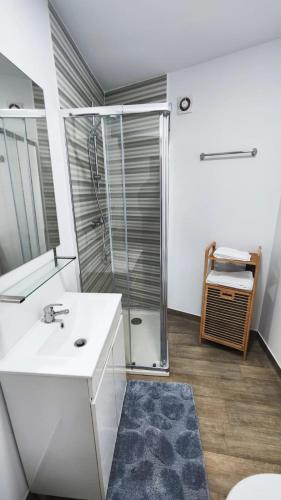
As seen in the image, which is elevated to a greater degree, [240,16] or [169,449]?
[240,16]

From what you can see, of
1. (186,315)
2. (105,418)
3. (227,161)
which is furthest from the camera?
(186,315)

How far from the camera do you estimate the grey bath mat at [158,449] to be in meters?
1.15

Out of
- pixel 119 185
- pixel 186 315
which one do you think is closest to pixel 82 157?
pixel 119 185

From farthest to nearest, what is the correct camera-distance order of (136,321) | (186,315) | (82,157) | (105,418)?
(186,315) → (136,321) → (82,157) → (105,418)

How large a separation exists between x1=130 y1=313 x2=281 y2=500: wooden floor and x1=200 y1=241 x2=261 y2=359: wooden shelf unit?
5.9 inches

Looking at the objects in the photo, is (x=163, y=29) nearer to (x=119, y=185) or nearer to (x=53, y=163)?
(x=119, y=185)

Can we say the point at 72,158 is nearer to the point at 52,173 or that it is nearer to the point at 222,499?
the point at 52,173

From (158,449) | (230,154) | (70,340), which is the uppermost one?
(230,154)

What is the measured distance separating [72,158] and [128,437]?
1.91 m

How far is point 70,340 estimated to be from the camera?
45.6 inches

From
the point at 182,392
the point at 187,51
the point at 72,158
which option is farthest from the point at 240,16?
the point at 182,392

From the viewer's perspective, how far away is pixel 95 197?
6.44ft

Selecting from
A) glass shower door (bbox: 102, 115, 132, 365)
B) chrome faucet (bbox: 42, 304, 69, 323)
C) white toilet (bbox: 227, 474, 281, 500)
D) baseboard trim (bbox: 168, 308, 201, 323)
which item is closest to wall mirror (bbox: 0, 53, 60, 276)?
chrome faucet (bbox: 42, 304, 69, 323)

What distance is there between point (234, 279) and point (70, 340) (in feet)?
4.61
